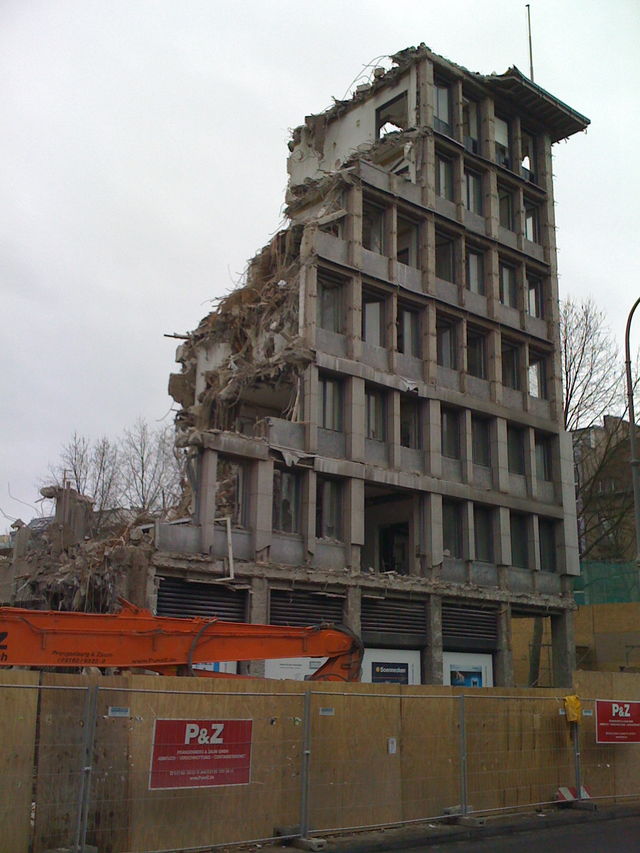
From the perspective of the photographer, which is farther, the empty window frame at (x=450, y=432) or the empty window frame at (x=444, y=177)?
the empty window frame at (x=444, y=177)

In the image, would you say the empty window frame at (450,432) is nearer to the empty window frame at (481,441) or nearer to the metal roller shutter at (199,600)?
the empty window frame at (481,441)

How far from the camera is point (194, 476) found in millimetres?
24422

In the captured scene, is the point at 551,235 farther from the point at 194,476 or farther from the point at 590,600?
the point at 194,476

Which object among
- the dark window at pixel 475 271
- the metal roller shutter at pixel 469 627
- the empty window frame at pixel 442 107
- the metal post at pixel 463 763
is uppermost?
the empty window frame at pixel 442 107

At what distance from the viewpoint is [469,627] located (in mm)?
29578

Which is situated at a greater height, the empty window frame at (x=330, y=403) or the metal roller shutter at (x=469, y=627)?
the empty window frame at (x=330, y=403)

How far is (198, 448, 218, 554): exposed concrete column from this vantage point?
23500mm

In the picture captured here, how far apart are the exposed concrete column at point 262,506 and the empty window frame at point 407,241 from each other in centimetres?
1006

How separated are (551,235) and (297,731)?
90.7 feet

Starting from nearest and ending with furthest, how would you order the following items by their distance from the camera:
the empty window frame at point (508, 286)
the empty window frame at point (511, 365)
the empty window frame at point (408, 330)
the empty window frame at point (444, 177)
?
1. the empty window frame at point (408, 330)
2. the empty window frame at point (444, 177)
3. the empty window frame at point (511, 365)
4. the empty window frame at point (508, 286)

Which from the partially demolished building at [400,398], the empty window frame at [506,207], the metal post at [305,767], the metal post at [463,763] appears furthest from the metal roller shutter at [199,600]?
the empty window frame at [506,207]

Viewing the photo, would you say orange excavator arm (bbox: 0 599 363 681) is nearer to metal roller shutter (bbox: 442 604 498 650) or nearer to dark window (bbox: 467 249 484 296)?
metal roller shutter (bbox: 442 604 498 650)

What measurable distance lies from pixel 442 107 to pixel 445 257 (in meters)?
5.50

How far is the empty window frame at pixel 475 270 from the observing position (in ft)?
109
